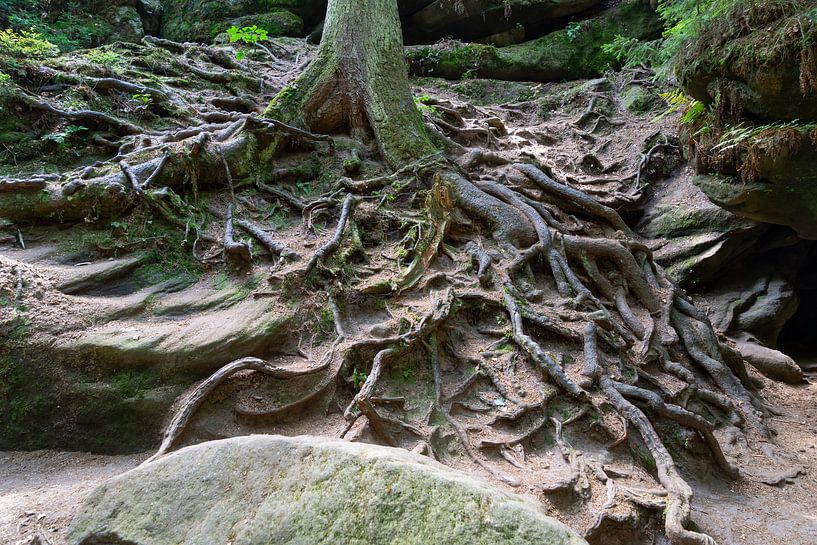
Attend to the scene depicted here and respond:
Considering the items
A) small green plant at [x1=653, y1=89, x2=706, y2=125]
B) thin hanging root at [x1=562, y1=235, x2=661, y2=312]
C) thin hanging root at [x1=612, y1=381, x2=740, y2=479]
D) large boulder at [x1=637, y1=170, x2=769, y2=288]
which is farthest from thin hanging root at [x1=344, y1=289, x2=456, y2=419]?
large boulder at [x1=637, y1=170, x2=769, y2=288]

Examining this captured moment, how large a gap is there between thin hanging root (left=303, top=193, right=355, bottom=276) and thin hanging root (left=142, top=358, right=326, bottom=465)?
1077 millimetres

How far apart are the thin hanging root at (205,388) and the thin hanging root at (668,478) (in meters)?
2.68

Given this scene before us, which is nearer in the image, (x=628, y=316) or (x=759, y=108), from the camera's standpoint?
(x=759, y=108)

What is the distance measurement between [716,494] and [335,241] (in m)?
4.19

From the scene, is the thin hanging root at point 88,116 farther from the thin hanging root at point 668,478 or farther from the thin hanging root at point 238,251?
the thin hanging root at point 668,478

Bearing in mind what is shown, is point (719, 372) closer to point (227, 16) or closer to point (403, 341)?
point (403, 341)

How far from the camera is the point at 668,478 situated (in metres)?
3.79

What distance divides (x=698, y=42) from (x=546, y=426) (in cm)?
509

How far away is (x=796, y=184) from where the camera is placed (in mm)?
6004

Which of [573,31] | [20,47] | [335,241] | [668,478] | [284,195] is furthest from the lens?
[573,31]

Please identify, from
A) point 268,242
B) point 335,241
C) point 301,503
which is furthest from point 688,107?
point 301,503

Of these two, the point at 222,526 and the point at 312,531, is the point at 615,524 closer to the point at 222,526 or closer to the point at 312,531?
the point at 312,531

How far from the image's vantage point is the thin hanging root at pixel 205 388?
→ 321cm

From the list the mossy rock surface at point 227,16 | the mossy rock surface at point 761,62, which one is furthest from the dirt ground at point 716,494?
the mossy rock surface at point 227,16
